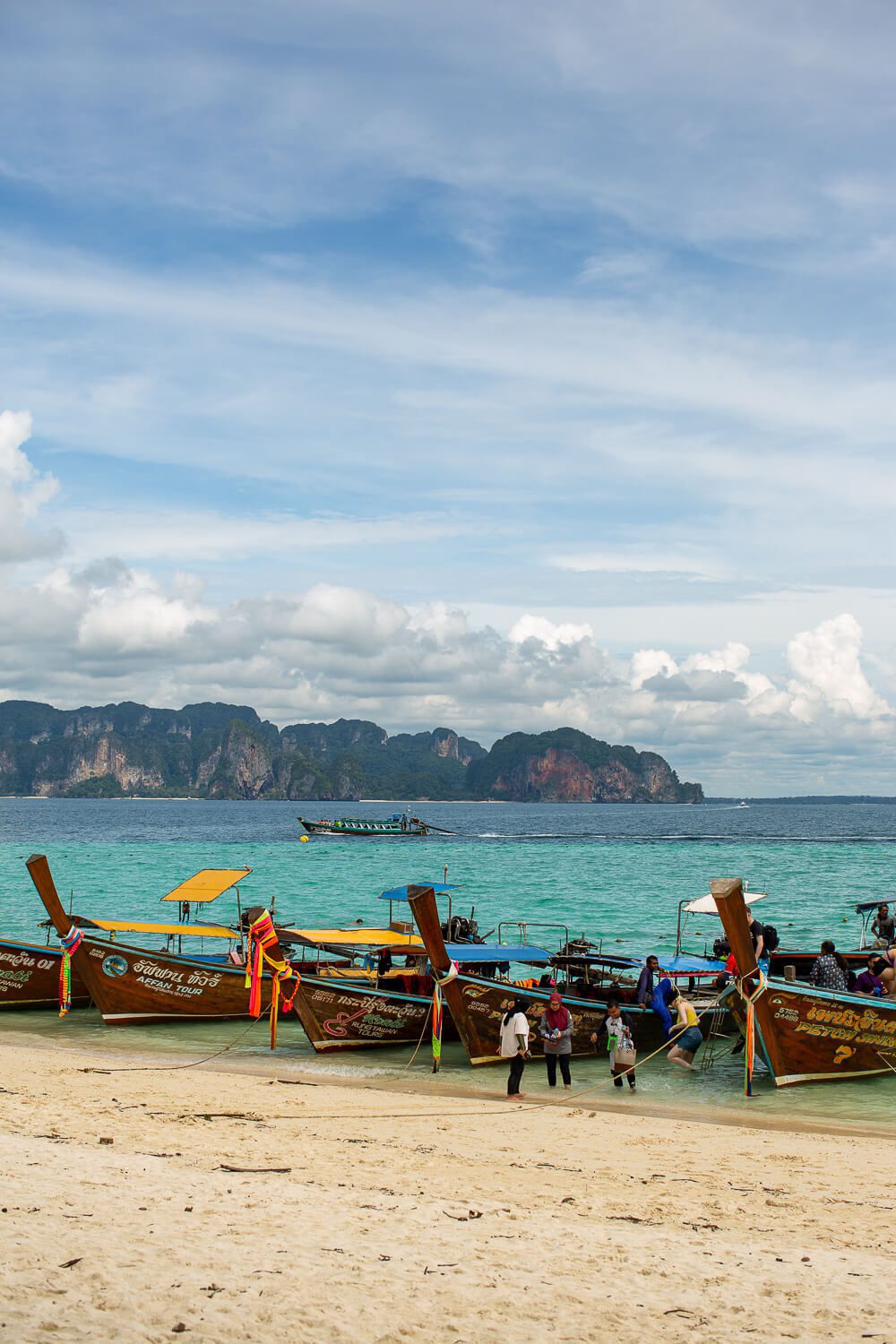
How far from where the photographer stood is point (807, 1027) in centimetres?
1587

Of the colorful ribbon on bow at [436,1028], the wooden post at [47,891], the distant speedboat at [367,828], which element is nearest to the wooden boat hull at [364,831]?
the distant speedboat at [367,828]

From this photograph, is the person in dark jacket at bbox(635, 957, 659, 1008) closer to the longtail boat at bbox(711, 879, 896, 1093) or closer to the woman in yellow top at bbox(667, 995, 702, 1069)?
the woman in yellow top at bbox(667, 995, 702, 1069)

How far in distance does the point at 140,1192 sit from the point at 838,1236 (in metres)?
5.30

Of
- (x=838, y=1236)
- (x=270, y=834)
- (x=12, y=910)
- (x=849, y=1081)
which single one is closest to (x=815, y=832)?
(x=270, y=834)

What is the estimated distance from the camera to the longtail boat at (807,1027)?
15.2 m

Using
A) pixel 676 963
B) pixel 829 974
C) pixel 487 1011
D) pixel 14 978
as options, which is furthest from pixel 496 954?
pixel 14 978

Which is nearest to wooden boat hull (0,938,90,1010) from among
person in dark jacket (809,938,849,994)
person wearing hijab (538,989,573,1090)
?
person wearing hijab (538,989,573,1090)

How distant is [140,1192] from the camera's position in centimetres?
848

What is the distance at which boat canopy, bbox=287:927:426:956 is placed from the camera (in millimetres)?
21606

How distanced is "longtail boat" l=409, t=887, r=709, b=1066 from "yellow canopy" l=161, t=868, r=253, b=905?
318 inches

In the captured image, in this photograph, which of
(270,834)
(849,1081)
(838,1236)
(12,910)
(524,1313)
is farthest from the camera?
(270,834)

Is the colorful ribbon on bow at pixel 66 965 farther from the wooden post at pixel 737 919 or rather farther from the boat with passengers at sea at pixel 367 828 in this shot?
the boat with passengers at sea at pixel 367 828

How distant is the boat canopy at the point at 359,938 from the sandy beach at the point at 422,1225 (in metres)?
7.93

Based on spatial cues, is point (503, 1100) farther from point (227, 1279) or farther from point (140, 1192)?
point (227, 1279)
